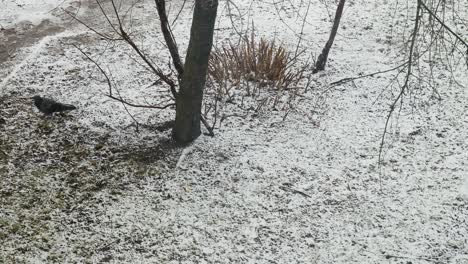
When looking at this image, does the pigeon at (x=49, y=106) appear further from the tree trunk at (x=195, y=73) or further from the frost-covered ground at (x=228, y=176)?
the tree trunk at (x=195, y=73)

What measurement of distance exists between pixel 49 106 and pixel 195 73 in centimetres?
156

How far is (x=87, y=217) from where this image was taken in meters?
3.34

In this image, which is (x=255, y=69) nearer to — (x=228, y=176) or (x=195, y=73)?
(x=195, y=73)

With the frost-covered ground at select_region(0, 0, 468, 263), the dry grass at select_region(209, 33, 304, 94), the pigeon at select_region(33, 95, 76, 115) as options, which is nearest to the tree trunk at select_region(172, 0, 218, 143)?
the frost-covered ground at select_region(0, 0, 468, 263)

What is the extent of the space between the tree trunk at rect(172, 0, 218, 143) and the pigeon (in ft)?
3.60

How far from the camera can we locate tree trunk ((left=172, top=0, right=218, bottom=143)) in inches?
132

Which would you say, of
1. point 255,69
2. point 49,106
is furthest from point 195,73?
point 49,106

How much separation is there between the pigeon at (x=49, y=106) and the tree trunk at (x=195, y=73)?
110 cm

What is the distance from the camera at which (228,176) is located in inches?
149

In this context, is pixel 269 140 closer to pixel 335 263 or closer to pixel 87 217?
pixel 335 263

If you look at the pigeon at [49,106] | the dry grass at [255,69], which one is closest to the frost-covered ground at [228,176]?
the pigeon at [49,106]

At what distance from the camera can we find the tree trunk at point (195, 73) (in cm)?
335

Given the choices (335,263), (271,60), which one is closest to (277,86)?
(271,60)

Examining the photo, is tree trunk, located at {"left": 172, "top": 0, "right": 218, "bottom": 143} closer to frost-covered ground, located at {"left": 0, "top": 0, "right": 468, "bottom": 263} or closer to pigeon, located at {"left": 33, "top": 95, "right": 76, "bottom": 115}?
frost-covered ground, located at {"left": 0, "top": 0, "right": 468, "bottom": 263}
